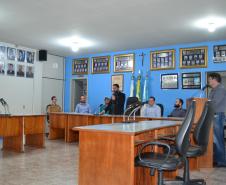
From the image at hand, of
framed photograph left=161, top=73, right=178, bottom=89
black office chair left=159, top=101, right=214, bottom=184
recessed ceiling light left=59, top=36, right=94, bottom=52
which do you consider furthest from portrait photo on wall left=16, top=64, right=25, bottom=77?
black office chair left=159, top=101, right=214, bottom=184

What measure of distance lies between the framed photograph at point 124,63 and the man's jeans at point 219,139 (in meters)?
4.03

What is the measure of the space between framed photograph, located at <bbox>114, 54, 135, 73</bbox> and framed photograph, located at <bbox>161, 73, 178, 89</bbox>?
108cm

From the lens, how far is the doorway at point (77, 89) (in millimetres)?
9969

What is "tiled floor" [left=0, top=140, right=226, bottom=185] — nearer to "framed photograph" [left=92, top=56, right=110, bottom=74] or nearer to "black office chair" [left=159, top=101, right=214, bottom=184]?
"black office chair" [left=159, top=101, right=214, bottom=184]

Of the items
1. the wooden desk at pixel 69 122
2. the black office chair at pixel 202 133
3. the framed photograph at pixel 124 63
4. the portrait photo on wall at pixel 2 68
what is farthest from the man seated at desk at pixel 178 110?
the portrait photo on wall at pixel 2 68

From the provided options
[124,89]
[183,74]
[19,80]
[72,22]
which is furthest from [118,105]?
[19,80]

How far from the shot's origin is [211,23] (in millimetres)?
5566

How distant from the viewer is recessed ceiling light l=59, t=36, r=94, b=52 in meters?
7.25

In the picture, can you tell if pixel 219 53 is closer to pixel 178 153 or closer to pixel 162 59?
pixel 162 59

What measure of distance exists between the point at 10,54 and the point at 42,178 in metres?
5.22

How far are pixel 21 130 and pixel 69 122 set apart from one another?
5.43 ft

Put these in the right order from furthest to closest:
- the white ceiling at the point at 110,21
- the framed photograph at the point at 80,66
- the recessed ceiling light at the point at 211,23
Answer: the framed photograph at the point at 80,66
the recessed ceiling light at the point at 211,23
the white ceiling at the point at 110,21

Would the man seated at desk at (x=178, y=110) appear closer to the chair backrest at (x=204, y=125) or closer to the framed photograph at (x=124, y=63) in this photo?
the framed photograph at (x=124, y=63)

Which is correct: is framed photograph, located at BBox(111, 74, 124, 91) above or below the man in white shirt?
above
